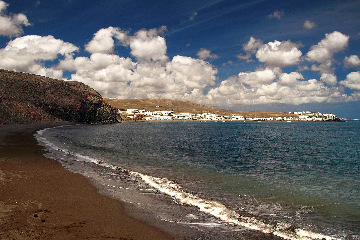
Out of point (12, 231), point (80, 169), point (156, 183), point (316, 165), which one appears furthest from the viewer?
point (316, 165)

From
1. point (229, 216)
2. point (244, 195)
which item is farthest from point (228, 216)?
point (244, 195)

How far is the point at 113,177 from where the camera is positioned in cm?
1775

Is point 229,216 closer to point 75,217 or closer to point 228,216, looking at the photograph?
point 228,216

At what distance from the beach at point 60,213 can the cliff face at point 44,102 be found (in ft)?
232

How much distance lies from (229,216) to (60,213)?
283 inches

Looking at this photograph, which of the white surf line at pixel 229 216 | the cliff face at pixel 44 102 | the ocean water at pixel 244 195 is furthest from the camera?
the cliff face at pixel 44 102

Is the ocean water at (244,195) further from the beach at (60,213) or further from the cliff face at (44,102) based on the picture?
the cliff face at (44,102)

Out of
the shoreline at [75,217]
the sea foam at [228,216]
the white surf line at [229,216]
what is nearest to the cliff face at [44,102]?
the shoreline at [75,217]

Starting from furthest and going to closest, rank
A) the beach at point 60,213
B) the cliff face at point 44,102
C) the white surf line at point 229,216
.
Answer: the cliff face at point 44,102
the white surf line at point 229,216
the beach at point 60,213

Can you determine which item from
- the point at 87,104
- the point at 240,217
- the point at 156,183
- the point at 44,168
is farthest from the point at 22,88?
the point at 240,217

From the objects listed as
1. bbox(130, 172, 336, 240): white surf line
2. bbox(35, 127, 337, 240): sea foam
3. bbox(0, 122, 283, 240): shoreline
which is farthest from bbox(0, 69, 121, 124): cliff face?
bbox(130, 172, 336, 240): white surf line

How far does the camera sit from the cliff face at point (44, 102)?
285 ft

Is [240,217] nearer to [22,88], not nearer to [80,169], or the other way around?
[80,169]

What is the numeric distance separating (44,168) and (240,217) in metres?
15.2
